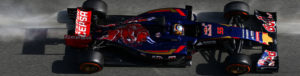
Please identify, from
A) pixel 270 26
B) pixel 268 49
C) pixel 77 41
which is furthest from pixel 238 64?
pixel 77 41

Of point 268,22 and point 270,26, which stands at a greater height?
point 268,22

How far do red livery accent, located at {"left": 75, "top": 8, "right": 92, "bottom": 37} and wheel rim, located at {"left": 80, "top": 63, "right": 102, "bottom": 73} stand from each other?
0.97 meters

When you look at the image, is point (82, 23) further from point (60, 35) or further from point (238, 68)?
point (238, 68)

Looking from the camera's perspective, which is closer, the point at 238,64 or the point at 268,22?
the point at 238,64

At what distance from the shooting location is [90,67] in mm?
9617

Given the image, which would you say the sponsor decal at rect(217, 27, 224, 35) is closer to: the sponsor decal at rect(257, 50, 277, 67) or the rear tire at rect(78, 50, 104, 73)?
the sponsor decal at rect(257, 50, 277, 67)

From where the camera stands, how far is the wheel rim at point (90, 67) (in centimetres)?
943

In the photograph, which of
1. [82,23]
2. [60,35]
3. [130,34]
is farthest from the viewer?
[60,35]

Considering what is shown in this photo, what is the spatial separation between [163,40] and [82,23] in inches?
96.6

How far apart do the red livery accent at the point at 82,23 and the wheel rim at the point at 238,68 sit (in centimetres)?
447

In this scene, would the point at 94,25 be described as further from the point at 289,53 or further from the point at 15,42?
the point at 289,53

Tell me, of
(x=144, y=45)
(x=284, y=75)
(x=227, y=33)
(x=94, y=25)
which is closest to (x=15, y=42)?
(x=94, y=25)

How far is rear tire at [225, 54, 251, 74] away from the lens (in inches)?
368

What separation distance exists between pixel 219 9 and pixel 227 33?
2.39 meters
